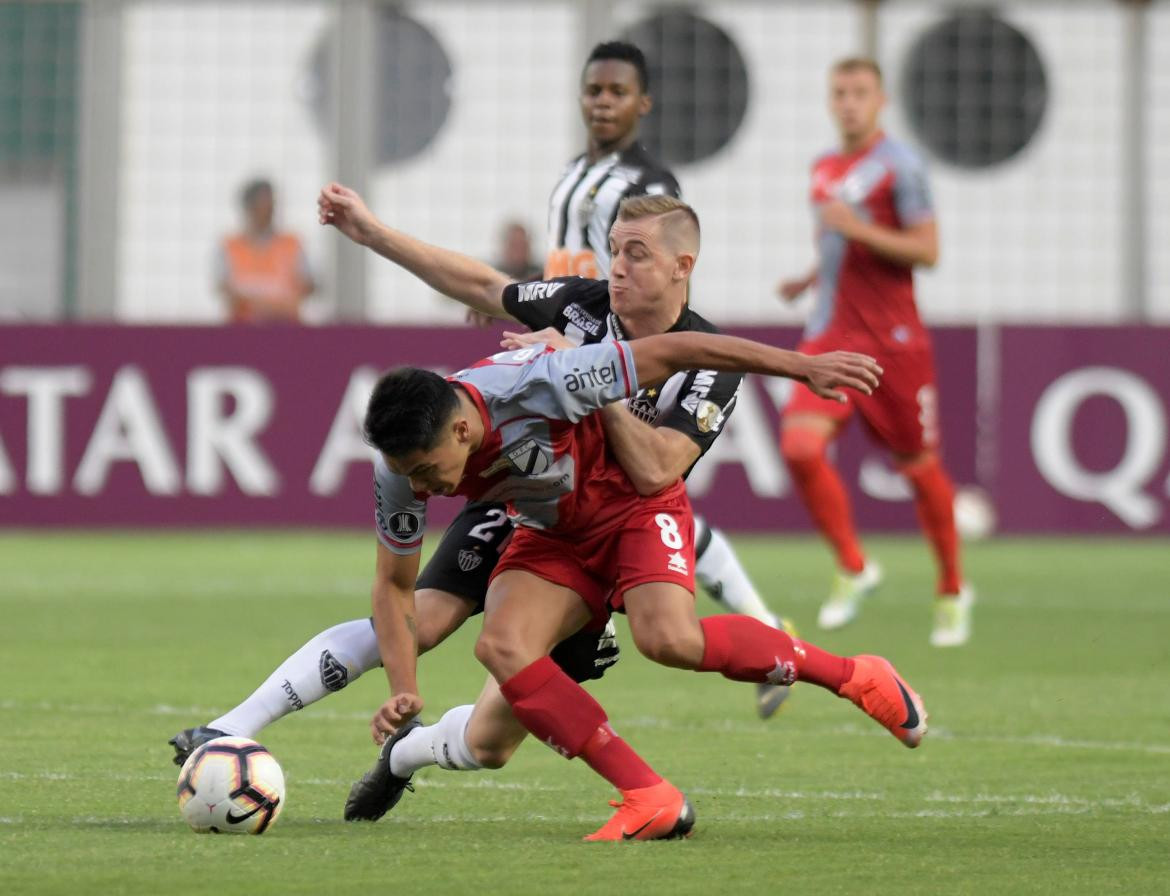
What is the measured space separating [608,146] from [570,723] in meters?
3.73

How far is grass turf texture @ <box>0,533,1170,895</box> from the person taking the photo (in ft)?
17.0

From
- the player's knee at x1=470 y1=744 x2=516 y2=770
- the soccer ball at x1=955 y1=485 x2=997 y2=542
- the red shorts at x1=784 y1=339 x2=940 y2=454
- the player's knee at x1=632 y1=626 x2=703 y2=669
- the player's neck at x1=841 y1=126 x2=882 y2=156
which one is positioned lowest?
the soccer ball at x1=955 y1=485 x2=997 y2=542

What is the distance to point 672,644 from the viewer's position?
588 centimetres

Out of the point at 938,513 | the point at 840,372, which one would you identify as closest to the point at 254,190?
the point at 938,513

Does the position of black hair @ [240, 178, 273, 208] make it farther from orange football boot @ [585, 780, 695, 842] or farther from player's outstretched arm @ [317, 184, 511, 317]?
orange football boot @ [585, 780, 695, 842]

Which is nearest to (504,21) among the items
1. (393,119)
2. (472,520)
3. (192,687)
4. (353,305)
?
(393,119)

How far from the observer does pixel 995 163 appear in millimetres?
20531

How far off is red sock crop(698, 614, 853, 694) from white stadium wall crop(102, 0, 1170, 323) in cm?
1327

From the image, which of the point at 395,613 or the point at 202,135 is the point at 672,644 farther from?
the point at 202,135

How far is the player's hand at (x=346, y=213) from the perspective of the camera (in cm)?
654

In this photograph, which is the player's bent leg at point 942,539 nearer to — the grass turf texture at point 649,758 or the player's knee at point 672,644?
the grass turf texture at point 649,758

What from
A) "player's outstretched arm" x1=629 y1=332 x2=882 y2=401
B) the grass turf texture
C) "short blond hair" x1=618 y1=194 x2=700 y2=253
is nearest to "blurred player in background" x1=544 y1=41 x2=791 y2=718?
the grass turf texture

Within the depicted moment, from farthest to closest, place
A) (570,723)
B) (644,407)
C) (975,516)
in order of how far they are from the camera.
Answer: (975,516) → (644,407) → (570,723)

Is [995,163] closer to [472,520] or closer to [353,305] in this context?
[353,305]
